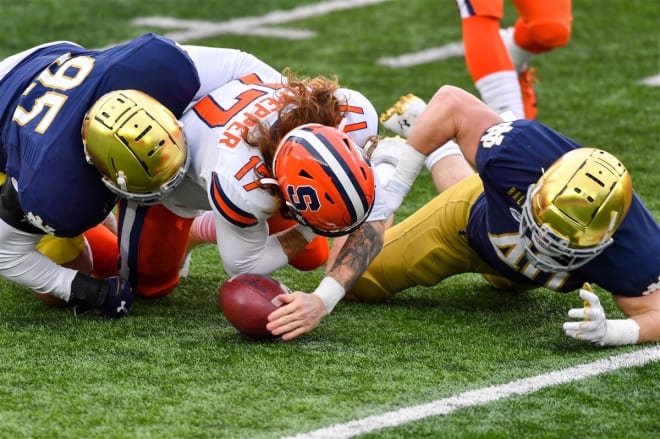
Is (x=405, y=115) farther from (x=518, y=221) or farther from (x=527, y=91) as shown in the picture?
(x=527, y=91)

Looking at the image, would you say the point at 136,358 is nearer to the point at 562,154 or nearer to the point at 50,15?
the point at 562,154

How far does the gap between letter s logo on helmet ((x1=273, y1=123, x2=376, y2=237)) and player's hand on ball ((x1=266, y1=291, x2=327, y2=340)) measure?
9.9 inches

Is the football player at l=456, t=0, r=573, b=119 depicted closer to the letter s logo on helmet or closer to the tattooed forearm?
the tattooed forearm

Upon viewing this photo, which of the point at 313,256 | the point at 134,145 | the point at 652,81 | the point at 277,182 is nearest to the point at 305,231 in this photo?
the point at 313,256

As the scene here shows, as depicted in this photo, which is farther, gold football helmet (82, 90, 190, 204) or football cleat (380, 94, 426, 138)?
football cleat (380, 94, 426, 138)

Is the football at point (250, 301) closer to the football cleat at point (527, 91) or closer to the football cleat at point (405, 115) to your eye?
the football cleat at point (405, 115)

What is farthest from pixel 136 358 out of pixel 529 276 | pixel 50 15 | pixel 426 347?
pixel 50 15

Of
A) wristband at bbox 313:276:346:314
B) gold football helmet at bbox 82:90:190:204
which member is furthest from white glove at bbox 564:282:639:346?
gold football helmet at bbox 82:90:190:204

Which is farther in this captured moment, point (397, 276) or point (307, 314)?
point (397, 276)

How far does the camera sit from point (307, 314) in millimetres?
3682

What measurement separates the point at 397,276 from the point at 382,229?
1.19 ft

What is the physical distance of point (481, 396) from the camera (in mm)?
3332

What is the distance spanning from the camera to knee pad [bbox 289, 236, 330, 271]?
436 centimetres

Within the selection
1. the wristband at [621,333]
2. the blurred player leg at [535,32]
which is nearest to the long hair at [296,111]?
the wristband at [621,333]
